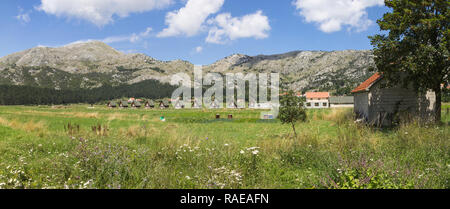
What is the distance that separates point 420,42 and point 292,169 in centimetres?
1562

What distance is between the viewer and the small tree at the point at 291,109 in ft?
49.2

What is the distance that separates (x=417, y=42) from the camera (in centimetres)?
1584

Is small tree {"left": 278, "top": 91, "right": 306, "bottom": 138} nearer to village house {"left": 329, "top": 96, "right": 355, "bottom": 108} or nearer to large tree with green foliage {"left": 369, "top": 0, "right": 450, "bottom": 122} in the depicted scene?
large tree with green foliage {"left": 369, "top": 0, "right": 450, "bottom": 122}

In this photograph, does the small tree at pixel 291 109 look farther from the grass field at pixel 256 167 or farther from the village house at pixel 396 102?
the village house at pixel 396 102

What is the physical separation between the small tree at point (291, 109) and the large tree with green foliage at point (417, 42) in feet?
22.8

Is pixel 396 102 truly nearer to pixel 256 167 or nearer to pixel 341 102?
pixel 256 167

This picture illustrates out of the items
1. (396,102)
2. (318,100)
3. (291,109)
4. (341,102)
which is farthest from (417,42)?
(318,100)

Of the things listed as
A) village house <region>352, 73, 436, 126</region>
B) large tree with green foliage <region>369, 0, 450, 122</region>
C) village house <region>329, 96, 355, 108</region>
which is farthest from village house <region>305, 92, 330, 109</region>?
large tree with green foliage <region>369, 0, 450, 122</region>

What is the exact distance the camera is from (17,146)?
9.43 meters

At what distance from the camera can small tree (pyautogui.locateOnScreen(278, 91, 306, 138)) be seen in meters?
15.0

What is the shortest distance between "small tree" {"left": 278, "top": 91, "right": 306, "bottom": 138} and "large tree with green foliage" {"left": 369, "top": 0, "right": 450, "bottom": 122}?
695cm

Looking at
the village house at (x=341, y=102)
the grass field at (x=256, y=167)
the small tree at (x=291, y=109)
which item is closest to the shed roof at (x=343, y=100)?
the village house at (x=341, y=102)
